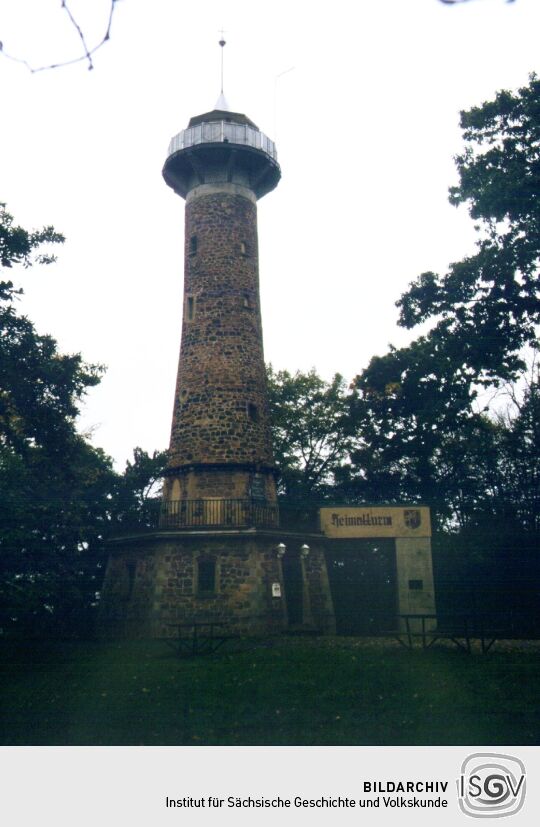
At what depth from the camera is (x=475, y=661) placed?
45.0ft

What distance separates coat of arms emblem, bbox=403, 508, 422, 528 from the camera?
958 inches

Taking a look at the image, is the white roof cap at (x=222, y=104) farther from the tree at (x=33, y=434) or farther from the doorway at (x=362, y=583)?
the doorway at (x=362, y=583)

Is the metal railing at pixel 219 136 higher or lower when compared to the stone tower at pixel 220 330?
higher

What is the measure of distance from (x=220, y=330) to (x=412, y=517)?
9066 millimetres

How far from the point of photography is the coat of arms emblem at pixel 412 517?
79.9 ft

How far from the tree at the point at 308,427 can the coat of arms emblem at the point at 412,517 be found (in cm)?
Answer: 1050

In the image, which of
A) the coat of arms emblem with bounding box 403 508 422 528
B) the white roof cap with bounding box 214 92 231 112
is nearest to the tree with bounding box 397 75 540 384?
the coat of arms emblem with bounding box 403 508 422 528

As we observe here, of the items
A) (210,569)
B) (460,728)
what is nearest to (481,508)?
(210,569)

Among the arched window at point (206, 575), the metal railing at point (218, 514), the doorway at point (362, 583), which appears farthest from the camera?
the doorway at point (362, 583)

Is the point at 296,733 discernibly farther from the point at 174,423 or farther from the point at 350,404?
the point at 350,404

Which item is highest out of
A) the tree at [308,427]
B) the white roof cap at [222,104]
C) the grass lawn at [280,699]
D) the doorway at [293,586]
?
the white roof cap at [222,104]
